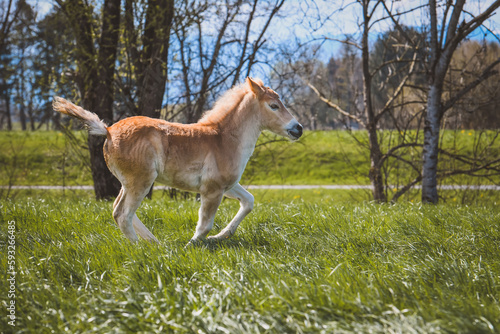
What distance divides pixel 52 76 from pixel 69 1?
1.57m

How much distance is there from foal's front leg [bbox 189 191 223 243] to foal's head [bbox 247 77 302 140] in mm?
931

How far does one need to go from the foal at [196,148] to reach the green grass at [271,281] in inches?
15.2

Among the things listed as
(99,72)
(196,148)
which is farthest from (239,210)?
(99,72)

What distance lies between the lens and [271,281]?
9.94 feet

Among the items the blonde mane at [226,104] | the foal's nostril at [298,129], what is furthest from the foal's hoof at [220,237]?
the foal's nostril at [298,129]

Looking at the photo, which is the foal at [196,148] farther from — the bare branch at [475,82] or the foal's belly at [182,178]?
the bare branch at [475,82]

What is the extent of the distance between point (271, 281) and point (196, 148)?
1.66 metres

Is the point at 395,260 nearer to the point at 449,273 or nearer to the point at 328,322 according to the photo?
the point at 449,273

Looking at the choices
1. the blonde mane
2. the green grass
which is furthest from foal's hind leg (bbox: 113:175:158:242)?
the blonde mane

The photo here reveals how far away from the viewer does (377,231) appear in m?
4.63

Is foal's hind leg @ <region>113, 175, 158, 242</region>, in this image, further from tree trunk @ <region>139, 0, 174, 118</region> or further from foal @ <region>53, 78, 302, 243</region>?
tree trunk @ <region>139, 0, 174, 118</region>

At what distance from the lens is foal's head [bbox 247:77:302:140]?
443 centimetres

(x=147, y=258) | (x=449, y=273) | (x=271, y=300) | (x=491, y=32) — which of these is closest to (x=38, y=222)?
(x=147, y=258)

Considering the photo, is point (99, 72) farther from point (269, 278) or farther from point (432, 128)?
point (269, 278)
